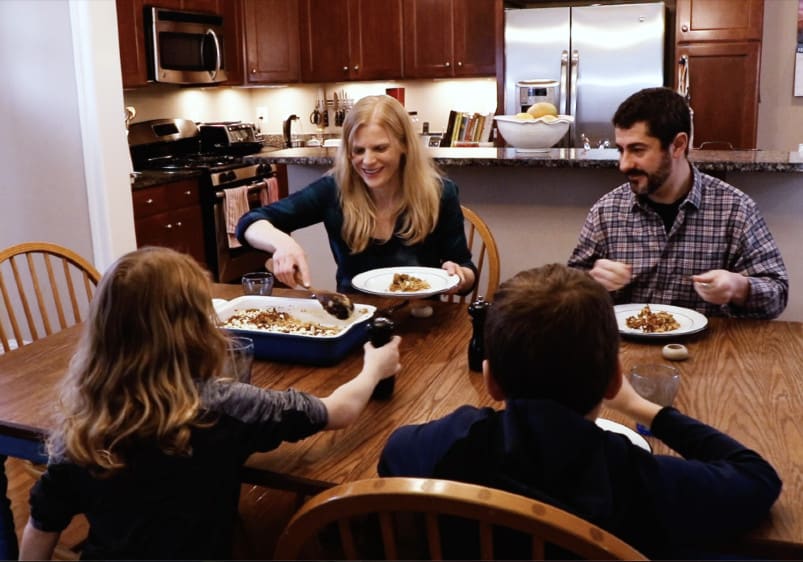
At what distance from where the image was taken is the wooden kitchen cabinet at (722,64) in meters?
5.23

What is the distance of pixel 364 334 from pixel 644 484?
3.09ft

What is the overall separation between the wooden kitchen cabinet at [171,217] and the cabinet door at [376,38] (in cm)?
184

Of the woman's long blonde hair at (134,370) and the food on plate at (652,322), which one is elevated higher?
the woman's long blonde hair at (134,370)

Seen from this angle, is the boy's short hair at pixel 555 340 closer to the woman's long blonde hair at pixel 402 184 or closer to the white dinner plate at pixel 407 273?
the white dinner plate at pixel 407 273

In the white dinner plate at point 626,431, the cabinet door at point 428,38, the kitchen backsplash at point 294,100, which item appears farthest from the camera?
the cabinet door at point 428,38

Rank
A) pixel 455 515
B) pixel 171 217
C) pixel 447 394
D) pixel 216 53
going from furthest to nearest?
pixel 216 53
pixel 171 217
pixel 447 394
pixel 455 515

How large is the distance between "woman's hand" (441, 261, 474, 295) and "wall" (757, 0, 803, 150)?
4245mm

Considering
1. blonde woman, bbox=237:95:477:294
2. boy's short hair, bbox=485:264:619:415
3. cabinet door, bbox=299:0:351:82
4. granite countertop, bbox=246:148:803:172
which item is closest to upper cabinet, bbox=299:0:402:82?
cabinet door, bbox=299:0:351:82

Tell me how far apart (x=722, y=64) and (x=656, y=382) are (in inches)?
175

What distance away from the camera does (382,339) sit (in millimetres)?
1572

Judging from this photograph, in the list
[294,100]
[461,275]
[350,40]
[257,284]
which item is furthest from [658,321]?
[294,100]

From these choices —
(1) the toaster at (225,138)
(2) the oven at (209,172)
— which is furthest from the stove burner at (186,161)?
(1) the toaster at (225,138)

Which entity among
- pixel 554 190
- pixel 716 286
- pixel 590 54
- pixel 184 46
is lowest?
pixel 716 286

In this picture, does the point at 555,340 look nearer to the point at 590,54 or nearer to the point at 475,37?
the point at 590,54
